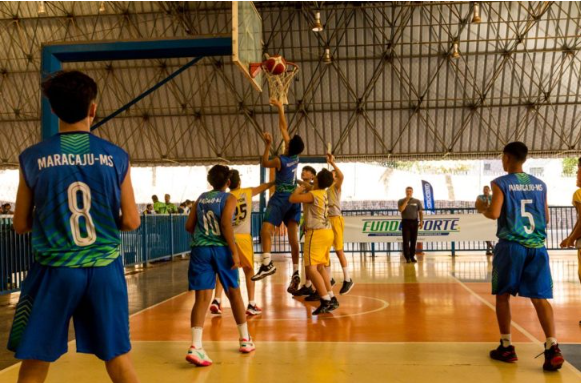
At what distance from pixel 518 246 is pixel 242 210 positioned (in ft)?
11.1

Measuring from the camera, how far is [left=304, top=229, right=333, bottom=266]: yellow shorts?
776 cm

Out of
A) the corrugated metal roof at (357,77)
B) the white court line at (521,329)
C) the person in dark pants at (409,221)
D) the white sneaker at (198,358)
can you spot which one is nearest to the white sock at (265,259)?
the white court line at (521,329)

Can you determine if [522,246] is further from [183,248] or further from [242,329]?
[183,248]

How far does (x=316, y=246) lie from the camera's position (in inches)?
308

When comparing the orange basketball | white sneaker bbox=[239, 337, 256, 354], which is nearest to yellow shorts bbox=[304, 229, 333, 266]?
white sneaker bbox=[239, 337, 256, 354]

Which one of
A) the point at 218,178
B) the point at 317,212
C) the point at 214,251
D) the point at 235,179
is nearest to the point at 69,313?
the point at 214,251

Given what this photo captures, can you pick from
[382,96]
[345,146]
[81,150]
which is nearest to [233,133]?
[345,146]

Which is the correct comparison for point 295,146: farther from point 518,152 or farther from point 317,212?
point 518,152

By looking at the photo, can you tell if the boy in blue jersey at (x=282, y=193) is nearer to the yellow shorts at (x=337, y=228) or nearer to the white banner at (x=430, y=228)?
the yellow shorts at (x=337, y=228)

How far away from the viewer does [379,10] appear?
84.5 ft

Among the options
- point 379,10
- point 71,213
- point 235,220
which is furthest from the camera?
point 379,10

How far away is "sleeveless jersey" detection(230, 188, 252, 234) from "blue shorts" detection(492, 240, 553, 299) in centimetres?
312

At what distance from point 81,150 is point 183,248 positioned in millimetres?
16245

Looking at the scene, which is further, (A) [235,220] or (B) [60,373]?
(A) [235,220]
